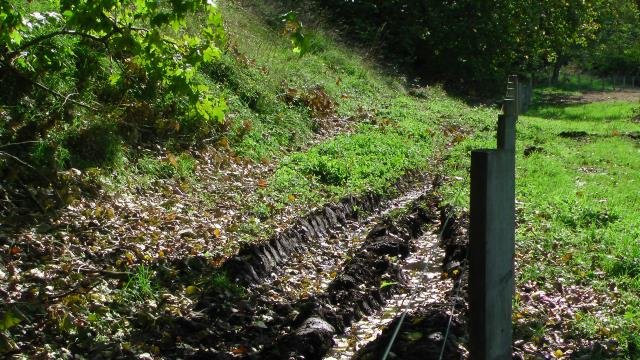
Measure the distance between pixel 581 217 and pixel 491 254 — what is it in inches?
305

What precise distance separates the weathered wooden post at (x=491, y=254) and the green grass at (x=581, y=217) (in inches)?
132

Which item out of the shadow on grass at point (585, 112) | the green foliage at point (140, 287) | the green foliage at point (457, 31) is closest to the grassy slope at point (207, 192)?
the green foliage at point (140, 287)

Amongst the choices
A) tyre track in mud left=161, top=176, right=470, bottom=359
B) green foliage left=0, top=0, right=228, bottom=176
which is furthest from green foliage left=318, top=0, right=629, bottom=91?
tyre track in mud left=161, top=176, right=470, bottom=359

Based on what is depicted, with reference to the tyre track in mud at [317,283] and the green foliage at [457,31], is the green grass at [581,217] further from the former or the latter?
the green foliage at [457,31]

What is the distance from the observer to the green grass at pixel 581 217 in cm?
707

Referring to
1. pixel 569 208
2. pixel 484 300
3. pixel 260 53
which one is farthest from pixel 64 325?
pixel 260 53

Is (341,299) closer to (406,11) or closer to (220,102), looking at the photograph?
(220,102)

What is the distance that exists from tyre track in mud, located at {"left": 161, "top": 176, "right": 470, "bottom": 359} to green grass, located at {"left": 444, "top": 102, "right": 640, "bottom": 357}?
1219 millimetres

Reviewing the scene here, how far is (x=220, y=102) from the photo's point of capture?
817cm

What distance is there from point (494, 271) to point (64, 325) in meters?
4.03

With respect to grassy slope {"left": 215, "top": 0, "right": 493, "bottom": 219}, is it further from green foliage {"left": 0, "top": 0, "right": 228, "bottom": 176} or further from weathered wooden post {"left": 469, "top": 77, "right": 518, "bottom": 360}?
weathered wooden post {"left": 469, "top": 77, "right": 518, "bottom": 360}

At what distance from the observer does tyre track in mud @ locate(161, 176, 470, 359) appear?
20.8ft

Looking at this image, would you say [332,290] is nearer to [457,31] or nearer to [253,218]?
[253,218]

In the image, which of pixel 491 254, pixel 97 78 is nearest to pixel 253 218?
pixel 97 78
